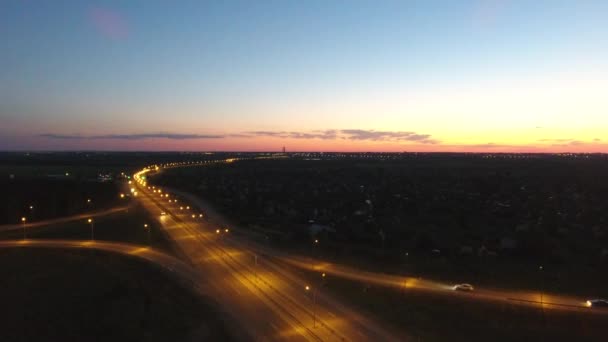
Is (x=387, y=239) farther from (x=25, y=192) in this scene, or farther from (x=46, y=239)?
(x=25, y=192)

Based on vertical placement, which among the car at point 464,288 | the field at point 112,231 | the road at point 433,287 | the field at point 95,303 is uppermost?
the car at point 464,288

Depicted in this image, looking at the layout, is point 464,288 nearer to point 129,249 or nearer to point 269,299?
point 269,299

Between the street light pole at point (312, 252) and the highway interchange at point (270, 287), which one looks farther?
the street light pole at point (312, 252)

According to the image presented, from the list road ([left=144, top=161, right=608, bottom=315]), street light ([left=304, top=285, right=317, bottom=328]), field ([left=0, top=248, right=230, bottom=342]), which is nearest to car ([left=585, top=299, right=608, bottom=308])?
road ([left=144, top=161, right=608, bottom=315])

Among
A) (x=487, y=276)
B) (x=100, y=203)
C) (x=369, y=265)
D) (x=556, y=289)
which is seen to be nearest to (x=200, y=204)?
(x=100, y=203)

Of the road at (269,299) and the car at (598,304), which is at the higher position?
the car at (598,304)

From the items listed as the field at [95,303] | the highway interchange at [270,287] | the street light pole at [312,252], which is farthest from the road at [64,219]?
the street light pole at [312,252]

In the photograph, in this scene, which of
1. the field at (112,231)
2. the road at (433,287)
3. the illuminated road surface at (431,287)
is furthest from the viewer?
the field at (112,231)

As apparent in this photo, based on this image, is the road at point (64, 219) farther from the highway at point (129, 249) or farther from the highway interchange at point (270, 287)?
the highway interchange at point (270, 287)
